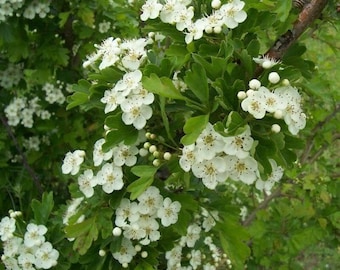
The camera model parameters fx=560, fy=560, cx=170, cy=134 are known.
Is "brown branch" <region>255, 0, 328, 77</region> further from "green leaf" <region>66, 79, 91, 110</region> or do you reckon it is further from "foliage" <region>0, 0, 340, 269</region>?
"green leaf" <region>66, 79, 91, 110</region>

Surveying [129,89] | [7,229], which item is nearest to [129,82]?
[129,89]

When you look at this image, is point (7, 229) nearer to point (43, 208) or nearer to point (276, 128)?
point (43, 208)

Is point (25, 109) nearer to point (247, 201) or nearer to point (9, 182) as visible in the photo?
point (9, 182)

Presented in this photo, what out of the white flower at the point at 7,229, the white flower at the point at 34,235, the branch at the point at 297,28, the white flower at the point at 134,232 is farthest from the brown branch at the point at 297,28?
the white flower at the point at 7,229

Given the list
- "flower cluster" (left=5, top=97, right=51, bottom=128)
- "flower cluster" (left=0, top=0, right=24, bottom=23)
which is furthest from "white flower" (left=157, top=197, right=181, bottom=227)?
"flower cluster" (left=5, top=97, right=51, bottom=128)

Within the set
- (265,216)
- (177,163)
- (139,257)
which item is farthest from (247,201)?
(177,163)
